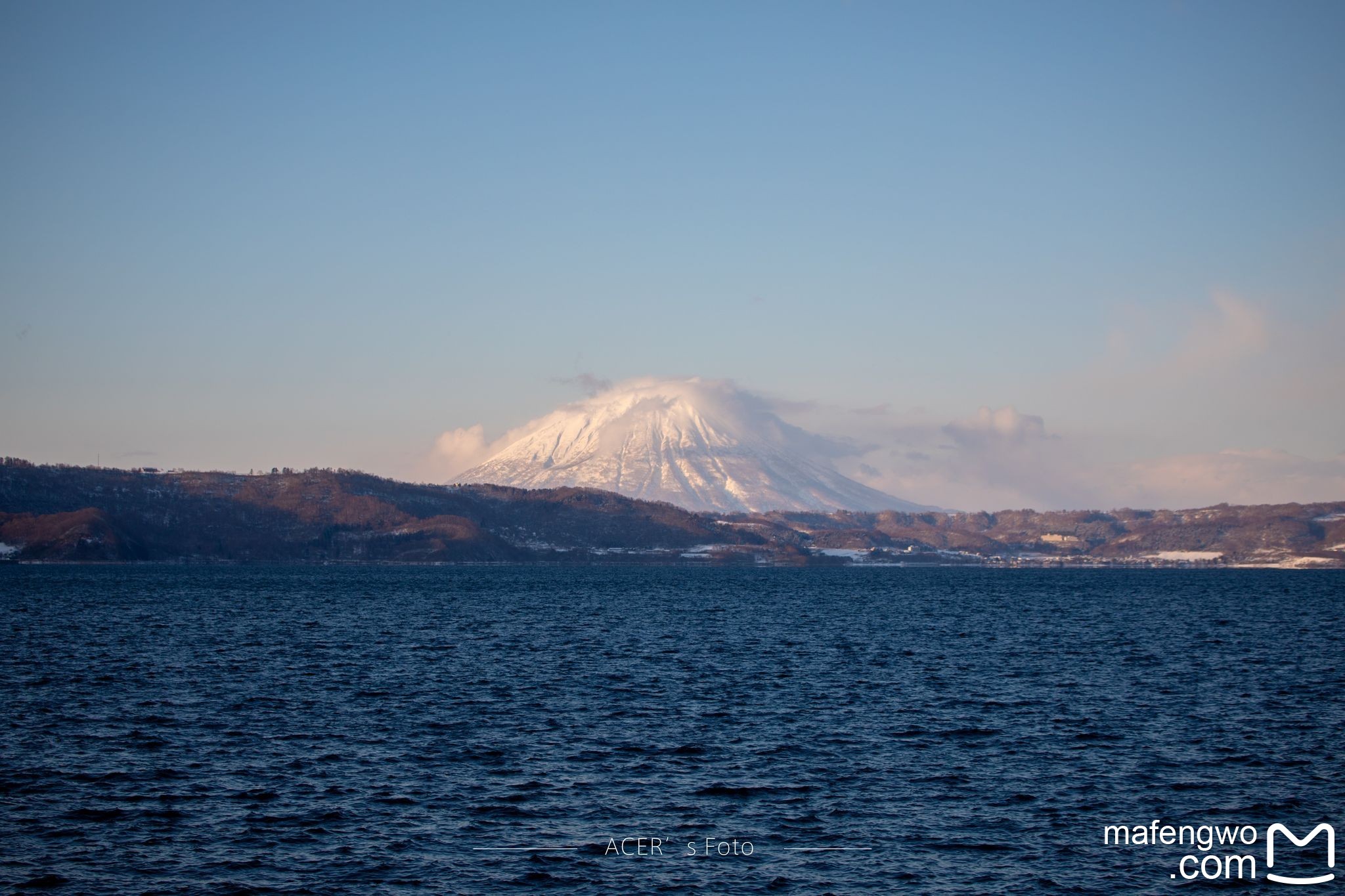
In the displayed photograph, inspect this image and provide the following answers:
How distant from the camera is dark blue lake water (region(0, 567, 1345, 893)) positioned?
83.5 feet

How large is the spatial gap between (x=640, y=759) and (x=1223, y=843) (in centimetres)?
1676

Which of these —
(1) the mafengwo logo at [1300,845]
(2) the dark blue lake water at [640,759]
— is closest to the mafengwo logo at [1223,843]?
(1) the mafengwo logo at [1300,845]

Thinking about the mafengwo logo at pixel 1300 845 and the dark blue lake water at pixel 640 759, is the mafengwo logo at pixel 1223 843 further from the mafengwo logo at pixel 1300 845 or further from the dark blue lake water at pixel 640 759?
the dark blue lake water at pixel 640 759

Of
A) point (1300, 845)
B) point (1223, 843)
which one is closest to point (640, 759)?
point (1223, 843)

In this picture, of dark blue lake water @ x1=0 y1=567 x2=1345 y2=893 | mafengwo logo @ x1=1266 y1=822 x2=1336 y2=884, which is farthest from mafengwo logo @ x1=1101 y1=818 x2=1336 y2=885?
dark blue lake water @ x1=0 y1=567 x2=1345 y2=893

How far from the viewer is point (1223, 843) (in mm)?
27422

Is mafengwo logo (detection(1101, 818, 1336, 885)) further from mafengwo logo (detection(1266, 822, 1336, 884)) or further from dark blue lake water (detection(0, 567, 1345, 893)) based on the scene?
dark blue lake water (detection(0, 567, 1345, 893))

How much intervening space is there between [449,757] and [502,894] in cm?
1262

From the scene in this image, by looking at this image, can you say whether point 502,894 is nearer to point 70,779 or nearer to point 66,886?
point 66,886


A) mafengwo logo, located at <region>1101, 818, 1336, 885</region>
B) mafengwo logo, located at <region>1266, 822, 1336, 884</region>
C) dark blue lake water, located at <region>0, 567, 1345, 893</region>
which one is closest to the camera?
mafengwo logo, located at <region>1266, 822, 1336, 884</region>

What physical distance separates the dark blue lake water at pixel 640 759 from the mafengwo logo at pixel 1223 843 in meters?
0.37

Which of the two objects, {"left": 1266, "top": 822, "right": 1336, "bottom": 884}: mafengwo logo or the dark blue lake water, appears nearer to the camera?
{"left": 1266, "top": 822, "right": 1336, "bottom": 884}: mafengwo logo

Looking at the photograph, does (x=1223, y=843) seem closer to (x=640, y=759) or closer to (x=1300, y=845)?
(x=1300, y=845)

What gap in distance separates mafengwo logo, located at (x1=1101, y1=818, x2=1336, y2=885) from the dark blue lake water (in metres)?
0.37
